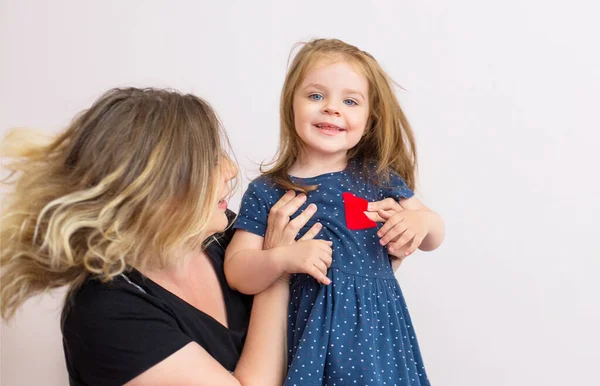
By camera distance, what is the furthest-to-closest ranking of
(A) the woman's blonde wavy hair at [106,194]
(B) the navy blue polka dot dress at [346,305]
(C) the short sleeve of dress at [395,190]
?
(C) the short sleeve of dress at [395,190] → (B) the navy blue polka dot dress at [346,305] → (A) the woman's blonde wavy hair at [106,194]

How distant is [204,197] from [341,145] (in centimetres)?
39

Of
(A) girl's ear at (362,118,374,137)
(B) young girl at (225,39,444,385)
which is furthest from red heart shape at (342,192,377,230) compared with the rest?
(A) girl's ear at (362,118,374,137)

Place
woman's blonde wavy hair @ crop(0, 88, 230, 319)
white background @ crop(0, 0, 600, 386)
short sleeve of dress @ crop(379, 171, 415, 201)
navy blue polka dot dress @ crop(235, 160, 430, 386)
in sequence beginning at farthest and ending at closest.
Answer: white background @ crop(0, 0, 600, 386)
short sleeve of dress @ crop(379, 171, 415, 201)
navy blue polka dot dress @ crop(235, 160, 430, 386)
woman's blonde wavy hair @ crop(0, 88, 230, 319)

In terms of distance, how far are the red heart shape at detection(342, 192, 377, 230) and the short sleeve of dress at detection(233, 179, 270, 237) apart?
0.59ft

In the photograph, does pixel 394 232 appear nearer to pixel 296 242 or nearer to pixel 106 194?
pixel 296 242

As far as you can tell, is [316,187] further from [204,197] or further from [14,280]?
[14,280]

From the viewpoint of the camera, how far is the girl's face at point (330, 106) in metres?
1.78

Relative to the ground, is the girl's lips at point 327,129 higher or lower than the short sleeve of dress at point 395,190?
higher

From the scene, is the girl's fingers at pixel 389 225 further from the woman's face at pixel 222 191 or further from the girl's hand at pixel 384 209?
the woman's face at pixel 222 191

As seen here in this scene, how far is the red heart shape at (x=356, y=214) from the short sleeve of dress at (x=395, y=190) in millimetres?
77

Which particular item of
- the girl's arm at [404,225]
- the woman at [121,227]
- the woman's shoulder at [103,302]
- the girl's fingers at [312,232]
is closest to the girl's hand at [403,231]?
the girl's arm at [404,225]

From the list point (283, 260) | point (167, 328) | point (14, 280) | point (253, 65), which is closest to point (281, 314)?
point (283, 260)

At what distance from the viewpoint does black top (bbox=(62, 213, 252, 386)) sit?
1.49 m

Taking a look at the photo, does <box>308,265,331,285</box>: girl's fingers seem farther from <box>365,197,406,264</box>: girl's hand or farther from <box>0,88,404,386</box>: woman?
<box>365,197,406,264</box>: girl's hand
